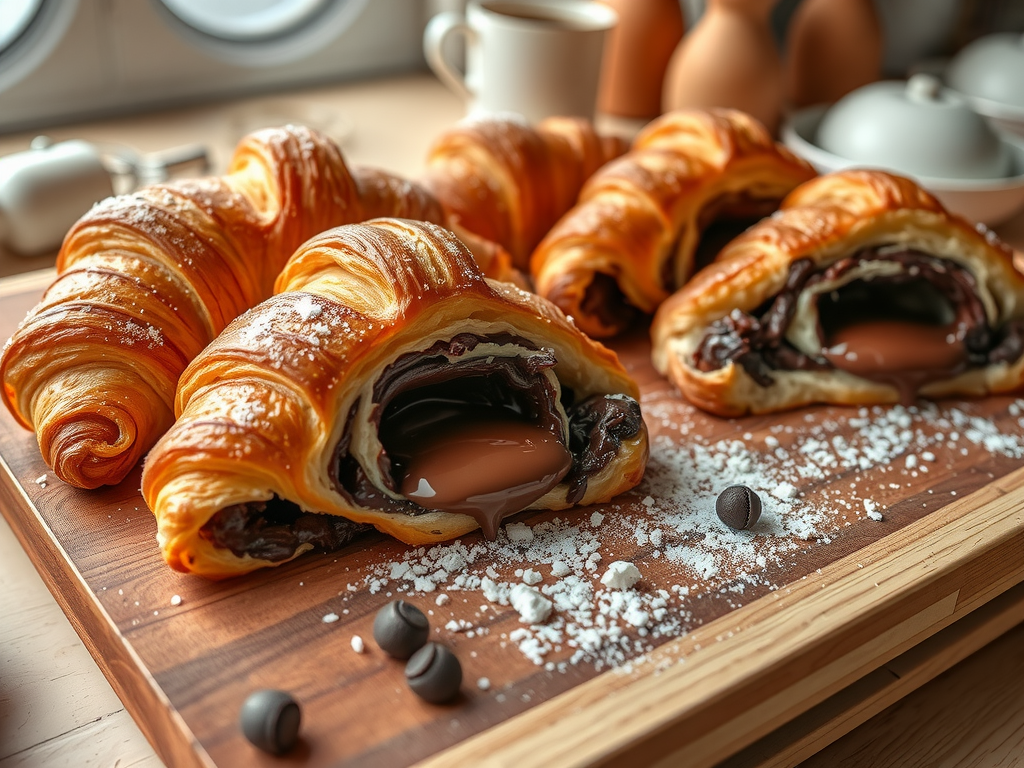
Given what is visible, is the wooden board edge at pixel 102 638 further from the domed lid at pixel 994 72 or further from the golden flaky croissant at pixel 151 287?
the domed lid at pixel 994 72

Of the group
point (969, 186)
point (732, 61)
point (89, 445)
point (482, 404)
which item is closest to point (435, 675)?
point (482, 404)

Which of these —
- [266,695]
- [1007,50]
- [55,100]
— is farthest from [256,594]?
[1007,50]

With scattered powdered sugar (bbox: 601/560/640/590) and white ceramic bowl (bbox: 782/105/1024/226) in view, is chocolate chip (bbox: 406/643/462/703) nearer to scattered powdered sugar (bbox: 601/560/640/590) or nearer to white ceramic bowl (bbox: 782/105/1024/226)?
scattered powdered sugar (bbox: 601/560/640/590)

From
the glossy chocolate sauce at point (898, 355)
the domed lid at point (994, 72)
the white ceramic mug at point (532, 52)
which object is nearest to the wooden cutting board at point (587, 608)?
the glossy chocolate sauce at point (898, 355)

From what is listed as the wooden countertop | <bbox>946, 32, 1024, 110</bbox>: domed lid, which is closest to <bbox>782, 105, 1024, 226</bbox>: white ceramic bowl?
<bbox>946, 32, 1024, 110</bbox>: domed lid

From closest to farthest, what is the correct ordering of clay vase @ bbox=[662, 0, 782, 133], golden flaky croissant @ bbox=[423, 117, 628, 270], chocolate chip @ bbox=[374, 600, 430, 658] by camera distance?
1. chocolate chip @ bbox=[374, 600, 430, 658]
2. golden flaky croissant @ bbox=[423, 117, 628, 270]
3. clay vase @ bbox=[662, 0, 782, 133]
